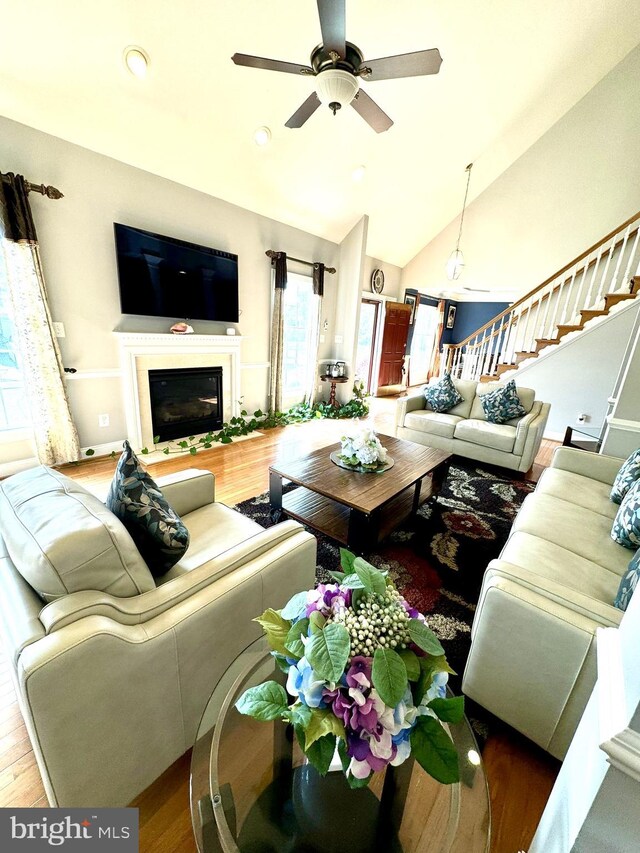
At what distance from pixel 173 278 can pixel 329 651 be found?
3.68 m

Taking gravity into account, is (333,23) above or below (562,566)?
above

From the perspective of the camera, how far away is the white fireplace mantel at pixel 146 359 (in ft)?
10.5

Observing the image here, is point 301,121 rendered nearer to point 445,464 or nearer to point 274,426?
point 445,464

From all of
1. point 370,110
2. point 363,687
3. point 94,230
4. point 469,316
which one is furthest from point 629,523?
point 469,316

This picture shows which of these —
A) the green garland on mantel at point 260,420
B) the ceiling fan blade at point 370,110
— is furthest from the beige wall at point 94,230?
the ceiling fan blade at point 370,110

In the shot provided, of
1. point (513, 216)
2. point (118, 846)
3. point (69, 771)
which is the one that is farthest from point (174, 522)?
point (513, 216)

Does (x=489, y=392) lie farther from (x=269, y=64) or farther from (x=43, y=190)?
(x=43, y=190)

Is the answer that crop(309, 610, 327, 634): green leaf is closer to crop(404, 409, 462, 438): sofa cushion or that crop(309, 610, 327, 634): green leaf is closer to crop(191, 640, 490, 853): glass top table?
crop(191, 640, 490, 853): glass top table

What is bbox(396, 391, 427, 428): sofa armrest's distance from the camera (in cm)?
392

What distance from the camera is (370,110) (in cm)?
217

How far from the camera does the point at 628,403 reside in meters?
2.52

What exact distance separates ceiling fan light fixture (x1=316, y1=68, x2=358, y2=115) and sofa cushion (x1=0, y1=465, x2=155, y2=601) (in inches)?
89.6

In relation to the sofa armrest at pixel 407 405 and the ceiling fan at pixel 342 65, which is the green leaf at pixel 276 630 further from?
the sofa armrest at pixel 407 405

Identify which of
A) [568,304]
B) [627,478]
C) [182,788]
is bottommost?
[182,788]
